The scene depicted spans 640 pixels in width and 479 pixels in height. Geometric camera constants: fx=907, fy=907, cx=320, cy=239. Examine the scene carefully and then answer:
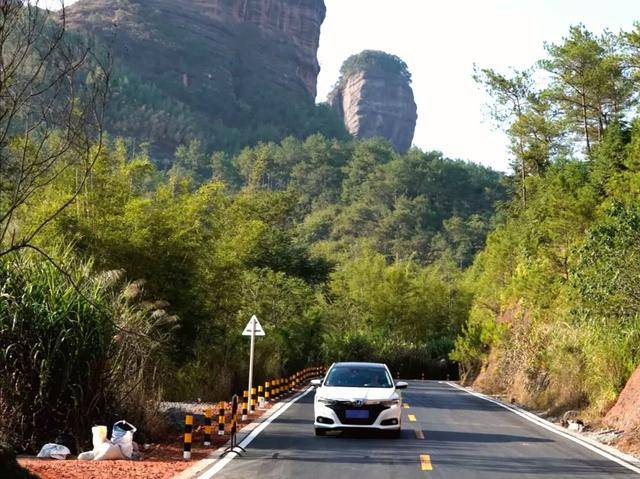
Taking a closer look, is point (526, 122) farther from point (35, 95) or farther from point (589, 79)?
point (35, 95)

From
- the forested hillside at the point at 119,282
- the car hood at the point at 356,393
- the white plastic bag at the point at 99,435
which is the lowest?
the white plastic bag at the point at 99,435

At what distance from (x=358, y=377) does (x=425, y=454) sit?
162 inches

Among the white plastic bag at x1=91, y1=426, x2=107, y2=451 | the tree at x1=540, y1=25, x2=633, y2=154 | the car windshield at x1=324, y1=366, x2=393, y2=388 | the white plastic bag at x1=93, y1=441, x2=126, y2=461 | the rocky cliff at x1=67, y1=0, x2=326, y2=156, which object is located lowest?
Answer: the white plastic bag at x1=93, y1=441, x2=126, y2=461

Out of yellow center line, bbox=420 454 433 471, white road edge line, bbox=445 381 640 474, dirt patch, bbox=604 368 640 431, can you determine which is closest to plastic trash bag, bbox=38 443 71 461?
yellow center line, bbox=420 454 433 471

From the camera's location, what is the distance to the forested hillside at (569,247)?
78.1 feet

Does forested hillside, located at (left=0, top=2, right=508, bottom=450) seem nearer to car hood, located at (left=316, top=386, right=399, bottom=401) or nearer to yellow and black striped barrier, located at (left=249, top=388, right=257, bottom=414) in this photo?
yellow and black striped barrier, located at (left=249, top=388, right=257, bottom=414)

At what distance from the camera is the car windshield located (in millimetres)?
18719

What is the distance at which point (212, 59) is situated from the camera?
179m

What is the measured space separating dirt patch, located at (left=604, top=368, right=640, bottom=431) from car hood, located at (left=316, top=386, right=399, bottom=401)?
5.05 m

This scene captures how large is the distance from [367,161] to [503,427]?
108976 millimetres

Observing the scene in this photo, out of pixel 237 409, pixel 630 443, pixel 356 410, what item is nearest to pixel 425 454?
pixel 356 410

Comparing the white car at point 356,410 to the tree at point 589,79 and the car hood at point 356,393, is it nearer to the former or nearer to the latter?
the car hood at point 356,393

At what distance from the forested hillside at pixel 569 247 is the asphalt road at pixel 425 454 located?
4.32 meters

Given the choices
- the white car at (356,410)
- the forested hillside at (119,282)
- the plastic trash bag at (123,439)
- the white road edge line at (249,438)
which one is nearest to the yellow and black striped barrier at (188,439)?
the white road edge line at (249,438)
